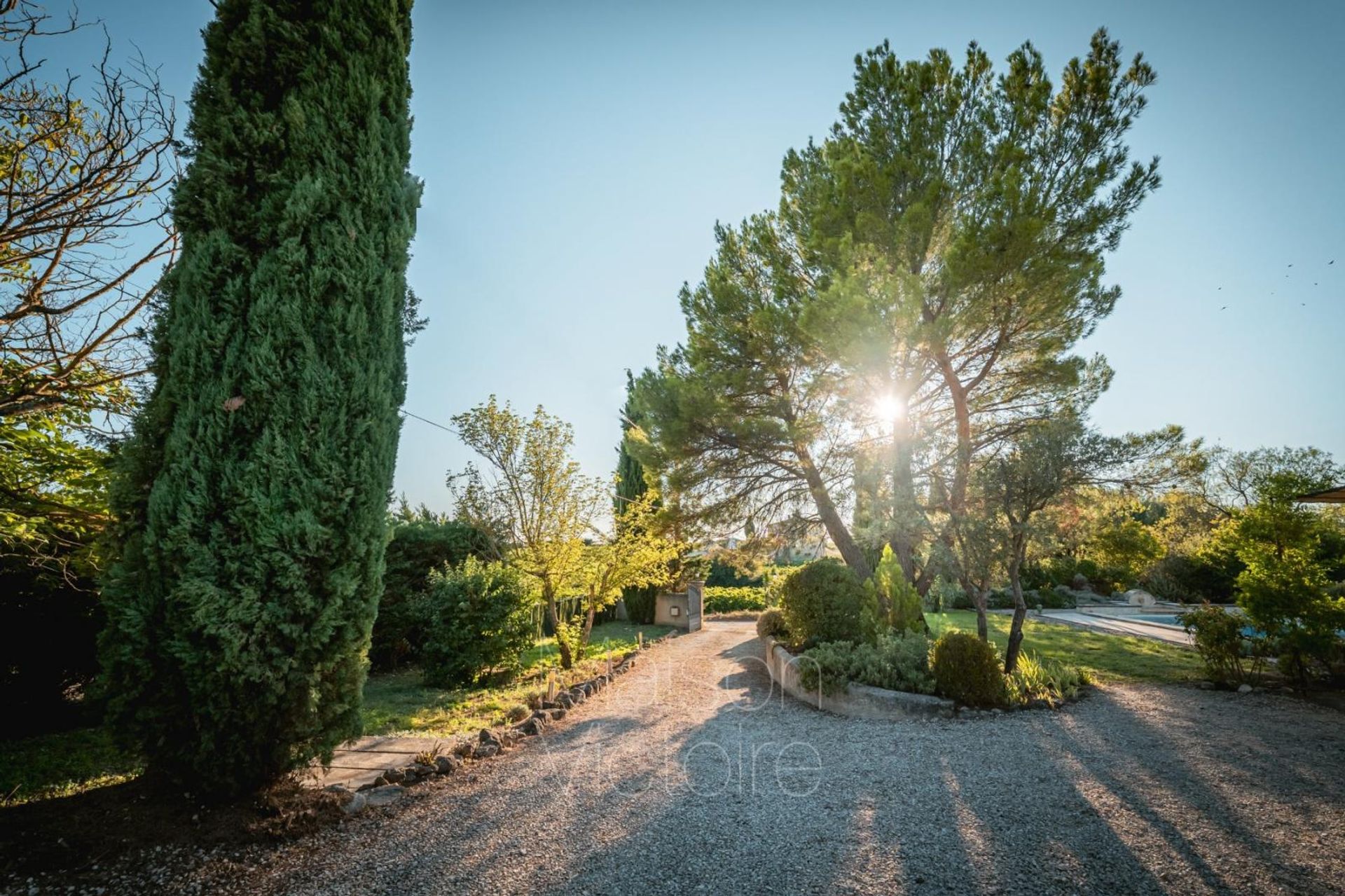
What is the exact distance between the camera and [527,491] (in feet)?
25.4

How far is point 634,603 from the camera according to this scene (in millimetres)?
15625

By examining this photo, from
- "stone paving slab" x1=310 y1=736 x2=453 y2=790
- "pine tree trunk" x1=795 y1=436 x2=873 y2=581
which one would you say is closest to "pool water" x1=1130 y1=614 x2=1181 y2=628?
"pine tree trunk" x1=795 y1=436 x2=873 y2=581

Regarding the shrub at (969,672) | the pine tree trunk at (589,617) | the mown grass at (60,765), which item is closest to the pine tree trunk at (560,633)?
the pine tree trunk at (589,617)

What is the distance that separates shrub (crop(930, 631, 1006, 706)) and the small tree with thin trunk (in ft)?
16.5

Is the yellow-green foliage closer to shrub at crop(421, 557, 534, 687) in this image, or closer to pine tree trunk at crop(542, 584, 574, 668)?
pine tree trunk at crop(542, 584, 574, 668)

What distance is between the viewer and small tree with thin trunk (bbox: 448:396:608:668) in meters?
7.65

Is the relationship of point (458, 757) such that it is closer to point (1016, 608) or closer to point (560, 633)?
point (560, 633)

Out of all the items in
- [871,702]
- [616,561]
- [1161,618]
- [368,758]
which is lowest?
[1161,618]

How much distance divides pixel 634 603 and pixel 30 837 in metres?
13.3

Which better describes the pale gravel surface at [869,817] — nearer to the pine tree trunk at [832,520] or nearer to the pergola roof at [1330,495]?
the pergola roof at [1330,495]

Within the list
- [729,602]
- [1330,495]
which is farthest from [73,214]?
[729,602]

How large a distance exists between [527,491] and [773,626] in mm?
6027

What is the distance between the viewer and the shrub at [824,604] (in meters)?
8.20

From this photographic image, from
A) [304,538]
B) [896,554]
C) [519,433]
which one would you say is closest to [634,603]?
[896,554]
